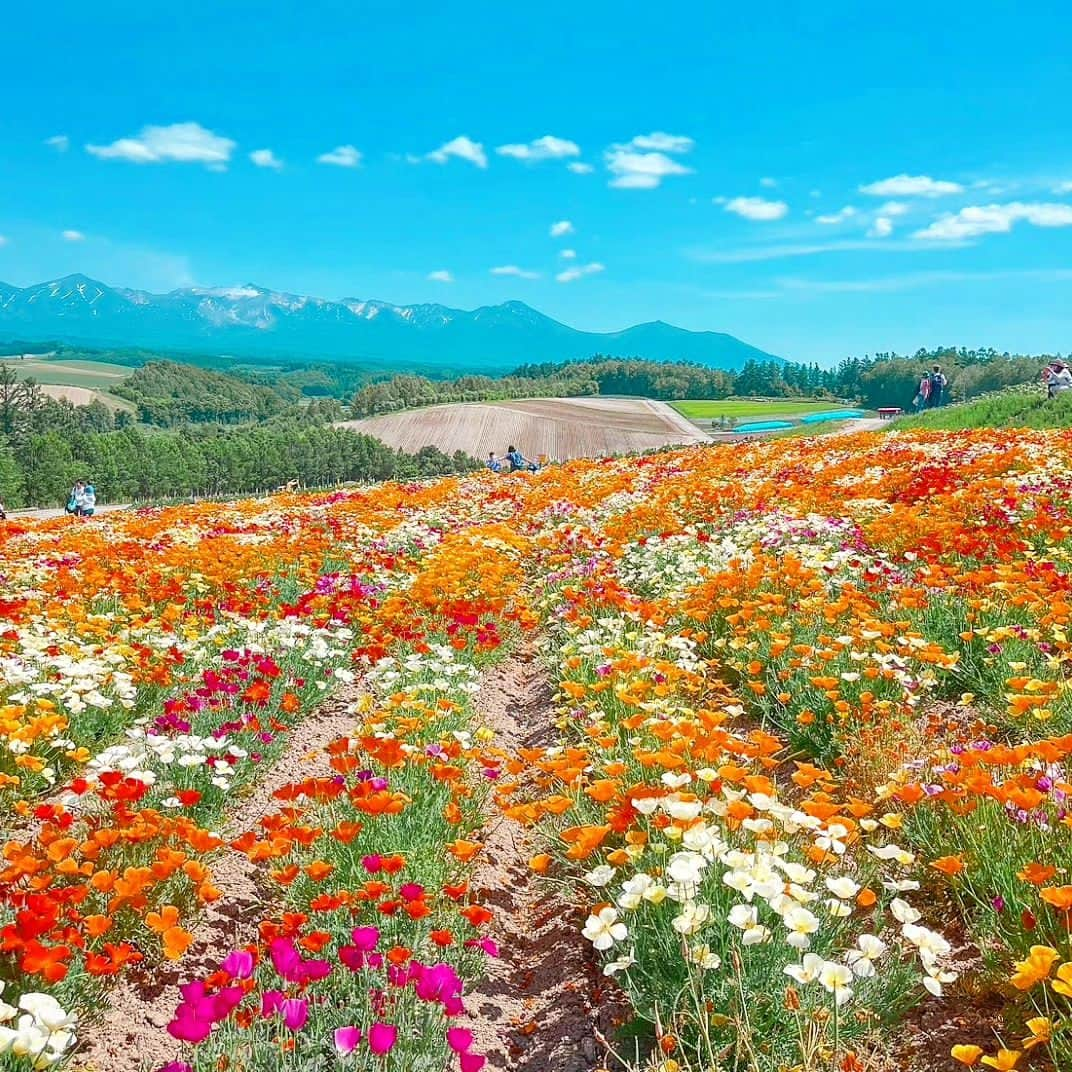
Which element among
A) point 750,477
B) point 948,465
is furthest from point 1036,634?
point 750,477

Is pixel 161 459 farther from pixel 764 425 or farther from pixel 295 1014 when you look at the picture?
pixel 295 1014

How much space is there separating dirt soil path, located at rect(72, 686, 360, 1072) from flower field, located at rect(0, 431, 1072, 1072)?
0.02 meters

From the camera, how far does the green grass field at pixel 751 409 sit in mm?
133375

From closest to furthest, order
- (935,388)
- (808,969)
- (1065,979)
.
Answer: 1. (1065,979)
2. (808,969)
3. (935,388)

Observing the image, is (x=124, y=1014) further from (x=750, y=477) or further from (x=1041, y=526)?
(x=750, y=477)

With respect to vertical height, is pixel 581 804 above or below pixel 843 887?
below

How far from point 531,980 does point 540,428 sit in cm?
10271

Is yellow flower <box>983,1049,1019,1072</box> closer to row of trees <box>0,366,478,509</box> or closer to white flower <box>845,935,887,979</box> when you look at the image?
white flower <box>845,935,887,979</box>

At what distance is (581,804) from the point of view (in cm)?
441

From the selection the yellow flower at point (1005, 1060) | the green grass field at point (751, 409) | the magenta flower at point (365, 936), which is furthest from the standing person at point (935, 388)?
the green grass field at point (751, 409)

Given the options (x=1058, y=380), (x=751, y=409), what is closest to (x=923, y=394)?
(x=1058, y=380)

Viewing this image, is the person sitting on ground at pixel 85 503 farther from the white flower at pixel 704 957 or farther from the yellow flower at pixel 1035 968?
the yellow flower at pixel 1035 968

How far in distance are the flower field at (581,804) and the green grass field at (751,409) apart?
120 m

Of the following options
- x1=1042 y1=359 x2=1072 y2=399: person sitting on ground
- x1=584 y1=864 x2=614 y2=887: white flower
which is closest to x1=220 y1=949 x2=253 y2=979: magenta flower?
x1=584 y1=864 x2=614 y2=887: white flower
